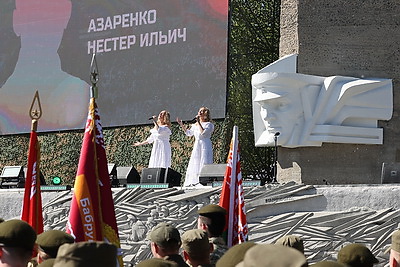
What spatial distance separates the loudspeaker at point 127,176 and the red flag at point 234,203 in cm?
519

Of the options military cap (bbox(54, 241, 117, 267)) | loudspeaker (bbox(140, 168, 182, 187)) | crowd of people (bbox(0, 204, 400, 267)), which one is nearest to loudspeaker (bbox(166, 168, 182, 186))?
loudspeaker (bbox(140, 168, 182, 187))

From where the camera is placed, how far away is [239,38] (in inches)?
745

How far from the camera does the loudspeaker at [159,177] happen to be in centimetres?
1187

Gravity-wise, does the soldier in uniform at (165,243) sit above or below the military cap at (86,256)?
below

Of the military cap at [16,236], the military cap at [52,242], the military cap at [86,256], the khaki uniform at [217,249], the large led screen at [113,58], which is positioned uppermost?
the large led screen at [113,58]

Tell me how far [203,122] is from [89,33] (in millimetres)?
5133

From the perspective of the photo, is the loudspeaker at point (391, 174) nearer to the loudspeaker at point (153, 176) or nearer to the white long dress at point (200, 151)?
the loudspeaker at point (153, 176)

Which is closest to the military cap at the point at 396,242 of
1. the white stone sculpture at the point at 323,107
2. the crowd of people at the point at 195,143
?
the white stone sculpture at the point at 323,107

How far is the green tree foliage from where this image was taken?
18.8 metres

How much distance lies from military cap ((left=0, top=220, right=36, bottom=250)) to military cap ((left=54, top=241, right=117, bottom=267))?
937 mm

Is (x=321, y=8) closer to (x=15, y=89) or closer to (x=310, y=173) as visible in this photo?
(x=310, y=173)

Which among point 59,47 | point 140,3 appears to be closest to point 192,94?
point 140,3

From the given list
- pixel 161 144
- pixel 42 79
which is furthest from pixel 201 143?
pixel 42 79

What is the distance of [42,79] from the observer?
59.2 feet
